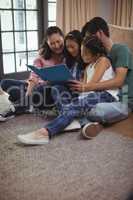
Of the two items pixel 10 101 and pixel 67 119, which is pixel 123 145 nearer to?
pixel 67 119

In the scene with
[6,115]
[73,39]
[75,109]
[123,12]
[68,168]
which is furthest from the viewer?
[123,12]

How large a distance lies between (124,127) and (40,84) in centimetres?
76

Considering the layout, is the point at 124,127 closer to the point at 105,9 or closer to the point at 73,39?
the point at 73,39

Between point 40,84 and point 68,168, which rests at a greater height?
point 40,84

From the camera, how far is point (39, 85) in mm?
2322

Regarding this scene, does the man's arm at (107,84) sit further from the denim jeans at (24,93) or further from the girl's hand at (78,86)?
the denim jeans at (24,93)

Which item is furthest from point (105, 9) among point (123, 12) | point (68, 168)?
point (68, 168)

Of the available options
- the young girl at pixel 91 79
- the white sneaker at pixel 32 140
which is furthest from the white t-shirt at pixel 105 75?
the white sneaker at pixel 32 140

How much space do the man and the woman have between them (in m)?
0.25

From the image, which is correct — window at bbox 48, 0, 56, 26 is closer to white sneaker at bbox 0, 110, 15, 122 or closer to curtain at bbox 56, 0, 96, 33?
curtain at bbox 56, 0, 96, 33

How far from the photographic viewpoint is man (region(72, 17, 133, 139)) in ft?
6.68

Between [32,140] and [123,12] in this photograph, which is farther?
[123,12]

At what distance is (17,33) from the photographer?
3061 mm

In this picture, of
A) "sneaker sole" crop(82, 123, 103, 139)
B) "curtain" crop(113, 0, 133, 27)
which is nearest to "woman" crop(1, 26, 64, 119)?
"sneaker sole" crop(82, 123, 103, 139)
